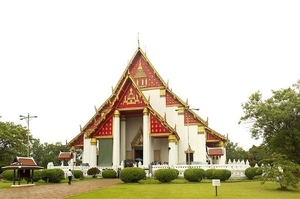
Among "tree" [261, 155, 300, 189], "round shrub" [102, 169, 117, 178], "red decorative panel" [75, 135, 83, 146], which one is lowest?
"round shrub" [102, 169, 117, 178]

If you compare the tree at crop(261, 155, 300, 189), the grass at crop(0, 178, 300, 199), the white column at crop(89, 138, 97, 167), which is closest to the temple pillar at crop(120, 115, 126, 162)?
the white column at crop(89, 138, 97, 167)

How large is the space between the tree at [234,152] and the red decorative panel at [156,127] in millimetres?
39597

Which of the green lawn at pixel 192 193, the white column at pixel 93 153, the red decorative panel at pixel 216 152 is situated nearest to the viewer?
the green lawn at pixel 192 193

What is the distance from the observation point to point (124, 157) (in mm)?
36375

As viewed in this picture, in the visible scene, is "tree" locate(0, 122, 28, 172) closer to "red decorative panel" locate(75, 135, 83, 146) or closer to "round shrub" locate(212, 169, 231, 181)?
"red decorative panel" locate(75, 135, 83, 146)

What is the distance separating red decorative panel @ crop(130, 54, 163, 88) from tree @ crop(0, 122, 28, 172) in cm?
1585

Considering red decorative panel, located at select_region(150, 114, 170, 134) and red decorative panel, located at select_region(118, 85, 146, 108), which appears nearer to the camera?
red decorative panel, located at select_region(150, 114, 170, 134)

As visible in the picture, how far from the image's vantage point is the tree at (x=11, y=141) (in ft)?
135

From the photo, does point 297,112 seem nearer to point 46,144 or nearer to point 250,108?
point 250,108

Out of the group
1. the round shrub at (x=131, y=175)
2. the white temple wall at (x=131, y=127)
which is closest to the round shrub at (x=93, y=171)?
the white temple wall at (x=131, y=127)

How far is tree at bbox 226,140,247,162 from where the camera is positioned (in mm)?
69562

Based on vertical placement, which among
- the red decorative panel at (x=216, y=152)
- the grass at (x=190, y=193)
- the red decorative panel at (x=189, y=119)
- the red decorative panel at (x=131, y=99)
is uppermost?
the red decorative panel at (x=131, y=99)

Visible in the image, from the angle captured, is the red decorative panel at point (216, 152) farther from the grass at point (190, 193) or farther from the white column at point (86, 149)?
the grass at point (190, 193)

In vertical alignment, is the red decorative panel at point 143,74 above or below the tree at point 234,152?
above
